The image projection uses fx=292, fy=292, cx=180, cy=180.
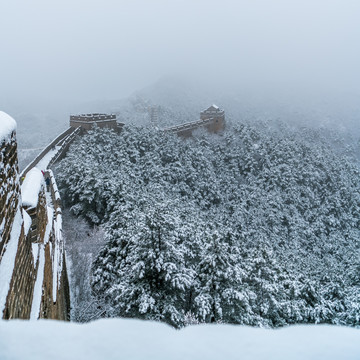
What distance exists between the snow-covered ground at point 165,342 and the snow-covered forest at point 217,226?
1132 centimetres

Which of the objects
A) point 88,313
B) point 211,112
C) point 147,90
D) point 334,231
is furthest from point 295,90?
point 88,313

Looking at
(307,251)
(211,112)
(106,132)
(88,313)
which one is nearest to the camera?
(88,313)

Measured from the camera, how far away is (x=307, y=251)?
33.4m

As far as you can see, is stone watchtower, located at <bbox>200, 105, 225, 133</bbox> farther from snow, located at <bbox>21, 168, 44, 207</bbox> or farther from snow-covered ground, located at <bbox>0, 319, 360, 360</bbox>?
snow-covered ground, located at <bbox>0, 319, 360, 360</bbox>

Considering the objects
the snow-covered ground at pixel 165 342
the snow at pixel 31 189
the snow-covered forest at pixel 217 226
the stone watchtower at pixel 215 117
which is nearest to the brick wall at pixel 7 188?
the snow at pixel 31 189

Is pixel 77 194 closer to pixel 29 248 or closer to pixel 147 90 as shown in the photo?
pixel 29 248

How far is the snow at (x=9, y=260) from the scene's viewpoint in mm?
3022

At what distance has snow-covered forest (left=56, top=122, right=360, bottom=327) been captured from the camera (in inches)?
541

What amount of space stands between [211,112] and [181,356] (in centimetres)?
5522

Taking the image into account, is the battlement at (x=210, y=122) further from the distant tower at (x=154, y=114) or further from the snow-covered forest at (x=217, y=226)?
the distant tower at (x=154, y=114)

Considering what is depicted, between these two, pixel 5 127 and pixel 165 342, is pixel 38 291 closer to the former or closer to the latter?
pixel 5 127

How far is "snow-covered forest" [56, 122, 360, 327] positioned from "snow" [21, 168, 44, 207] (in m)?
7.42

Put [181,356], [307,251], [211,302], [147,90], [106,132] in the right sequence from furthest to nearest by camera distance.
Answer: [147,90], [106,132], [307,251], [211,302], [181,356]

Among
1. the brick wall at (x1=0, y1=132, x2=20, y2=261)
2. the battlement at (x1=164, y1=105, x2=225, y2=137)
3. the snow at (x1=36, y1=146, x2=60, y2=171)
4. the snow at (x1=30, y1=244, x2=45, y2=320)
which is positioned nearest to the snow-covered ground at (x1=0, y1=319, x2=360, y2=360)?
the brick wall at (x1=0, y1=132, x2=20, y2=261)
